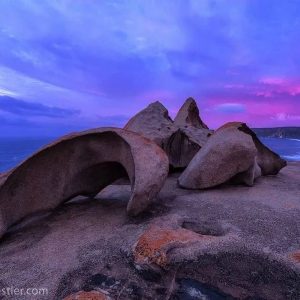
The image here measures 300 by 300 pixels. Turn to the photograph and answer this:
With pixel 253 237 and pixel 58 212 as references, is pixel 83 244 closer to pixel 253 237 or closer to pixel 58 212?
pixel 58 212

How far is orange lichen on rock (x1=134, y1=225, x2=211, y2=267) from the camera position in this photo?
7.82ft

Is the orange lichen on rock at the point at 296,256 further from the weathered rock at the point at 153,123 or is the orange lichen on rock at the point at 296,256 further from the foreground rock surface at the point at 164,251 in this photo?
the weathered rock at the point at 153,123

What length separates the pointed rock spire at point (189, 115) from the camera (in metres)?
7.89

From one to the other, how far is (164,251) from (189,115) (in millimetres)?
5889

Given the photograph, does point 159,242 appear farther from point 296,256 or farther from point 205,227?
point 296,256

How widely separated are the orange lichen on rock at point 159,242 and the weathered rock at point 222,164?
1.83m

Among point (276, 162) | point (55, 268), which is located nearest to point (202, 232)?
point (55, 268)

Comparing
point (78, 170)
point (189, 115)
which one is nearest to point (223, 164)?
point (78, 170)

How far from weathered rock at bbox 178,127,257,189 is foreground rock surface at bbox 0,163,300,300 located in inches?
28.9

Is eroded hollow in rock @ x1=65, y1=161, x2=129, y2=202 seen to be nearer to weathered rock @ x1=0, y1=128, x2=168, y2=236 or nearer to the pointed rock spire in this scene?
weathered rock @ x1=0, y1=128, x2=168, y2=236

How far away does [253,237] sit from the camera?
273cm

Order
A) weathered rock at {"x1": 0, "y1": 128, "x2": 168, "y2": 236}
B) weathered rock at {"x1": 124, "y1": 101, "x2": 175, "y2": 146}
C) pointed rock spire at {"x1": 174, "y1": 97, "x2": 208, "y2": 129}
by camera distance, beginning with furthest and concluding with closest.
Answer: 1. pointed rock spire at {"x1": 174, "y1": 97, "x2": 208, "y2": 129}
2. weathered rock at {"x1": 124, "y1": 101, "x2": 175, "y2": 146}
3. weathered rock at {"x1": 0, "y1": 128, "x2": 168, "y2": 236}

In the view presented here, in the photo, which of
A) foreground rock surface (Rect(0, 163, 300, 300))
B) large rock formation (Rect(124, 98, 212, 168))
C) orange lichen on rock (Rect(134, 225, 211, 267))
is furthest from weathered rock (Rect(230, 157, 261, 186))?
orange lichen on rock (Rect(134, 225, 211, 267))

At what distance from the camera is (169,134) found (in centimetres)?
651
